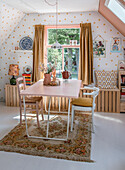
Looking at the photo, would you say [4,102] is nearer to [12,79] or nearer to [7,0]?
[12,79]

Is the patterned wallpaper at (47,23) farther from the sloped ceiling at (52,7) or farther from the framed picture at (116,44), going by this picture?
the sloped ceiling at (52,7)

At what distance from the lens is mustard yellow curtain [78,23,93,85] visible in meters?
4.76

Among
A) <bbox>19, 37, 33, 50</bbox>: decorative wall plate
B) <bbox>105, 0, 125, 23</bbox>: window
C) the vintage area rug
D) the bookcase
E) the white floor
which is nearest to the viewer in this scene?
the white floor

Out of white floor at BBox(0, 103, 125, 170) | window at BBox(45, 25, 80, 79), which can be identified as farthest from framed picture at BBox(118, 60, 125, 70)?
white floor at BBox(0, 103, 125, 170)

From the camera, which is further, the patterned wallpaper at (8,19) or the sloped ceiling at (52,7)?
the patterned wallpaper at (8,19)

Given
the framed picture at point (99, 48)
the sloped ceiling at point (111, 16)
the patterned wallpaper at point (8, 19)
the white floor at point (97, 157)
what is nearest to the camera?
the white floor at point (97, 157)

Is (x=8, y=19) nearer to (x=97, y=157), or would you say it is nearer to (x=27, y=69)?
(x=27, y=69)

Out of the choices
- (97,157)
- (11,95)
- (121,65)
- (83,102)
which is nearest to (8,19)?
(11,95)

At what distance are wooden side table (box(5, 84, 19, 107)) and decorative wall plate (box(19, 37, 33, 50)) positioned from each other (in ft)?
3.35

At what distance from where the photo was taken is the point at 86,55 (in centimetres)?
480

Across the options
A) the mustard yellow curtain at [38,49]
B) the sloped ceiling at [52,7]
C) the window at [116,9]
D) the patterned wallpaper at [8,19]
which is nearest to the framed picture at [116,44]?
the sloped ceiling at [52,7]

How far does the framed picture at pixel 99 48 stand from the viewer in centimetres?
481

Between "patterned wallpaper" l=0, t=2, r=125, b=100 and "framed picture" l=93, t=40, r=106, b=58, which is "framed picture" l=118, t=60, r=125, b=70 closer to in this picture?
"patterned wallpaper" l=0, t=2, r=125, b=100

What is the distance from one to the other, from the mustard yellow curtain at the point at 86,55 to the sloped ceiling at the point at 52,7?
480 mm
